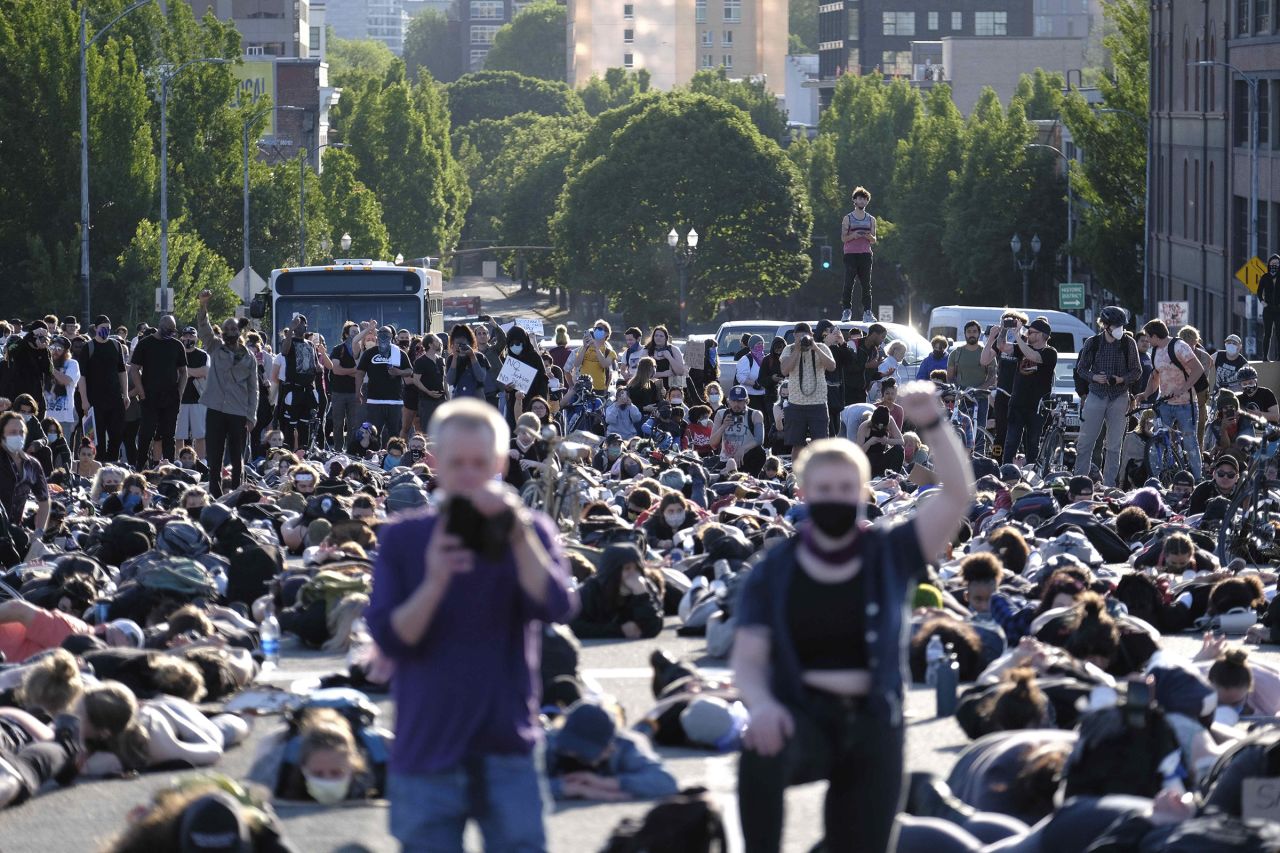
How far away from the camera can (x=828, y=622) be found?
6219 mm

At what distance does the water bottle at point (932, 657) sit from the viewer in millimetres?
12094

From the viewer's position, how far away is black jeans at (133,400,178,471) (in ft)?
82.0

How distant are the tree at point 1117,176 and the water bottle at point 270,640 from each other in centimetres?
6094

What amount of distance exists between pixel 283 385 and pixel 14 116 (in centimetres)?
2889

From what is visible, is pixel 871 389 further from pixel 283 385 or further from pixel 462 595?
pixel 462 595

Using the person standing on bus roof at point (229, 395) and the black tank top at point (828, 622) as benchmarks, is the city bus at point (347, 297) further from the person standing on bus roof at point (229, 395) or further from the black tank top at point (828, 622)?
the black tank top at point (828, 622)

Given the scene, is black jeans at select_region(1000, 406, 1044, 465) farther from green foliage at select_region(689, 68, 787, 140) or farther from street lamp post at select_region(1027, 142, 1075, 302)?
green foliage at select_region(689, 68, 787, 140)

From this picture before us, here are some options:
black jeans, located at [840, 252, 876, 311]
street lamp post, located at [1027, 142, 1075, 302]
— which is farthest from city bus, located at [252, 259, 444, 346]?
street lamp post, located at [1027, 142, 1075, 302]

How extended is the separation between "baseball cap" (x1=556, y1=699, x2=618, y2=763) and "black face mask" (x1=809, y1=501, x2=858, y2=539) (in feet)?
12.1

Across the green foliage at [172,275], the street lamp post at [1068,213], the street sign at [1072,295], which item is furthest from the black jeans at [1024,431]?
the street lamp post at [1068,213]

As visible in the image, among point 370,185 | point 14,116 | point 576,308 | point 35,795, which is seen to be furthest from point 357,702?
point 576,308

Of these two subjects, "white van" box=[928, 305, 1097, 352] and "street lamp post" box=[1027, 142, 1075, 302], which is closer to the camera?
"white van" box=[928, 305, 1097, 352]

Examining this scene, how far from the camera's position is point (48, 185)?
56094 millimetres

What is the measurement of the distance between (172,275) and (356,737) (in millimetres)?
50610
